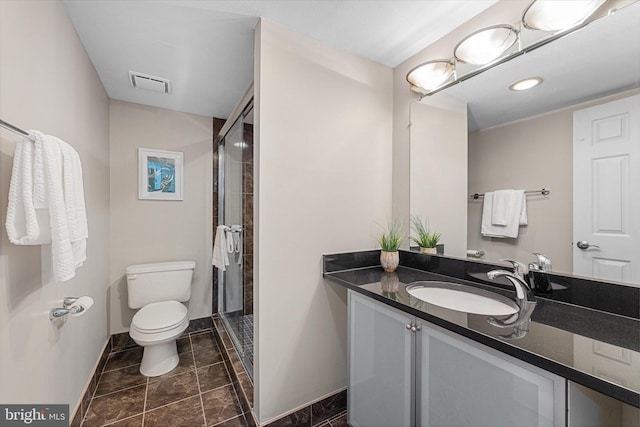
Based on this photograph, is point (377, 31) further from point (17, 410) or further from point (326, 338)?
point (17, 410)

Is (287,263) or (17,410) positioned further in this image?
(287,263)

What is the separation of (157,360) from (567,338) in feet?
8.13

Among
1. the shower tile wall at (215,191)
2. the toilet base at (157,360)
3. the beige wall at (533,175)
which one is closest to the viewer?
the beige wall at (533,175)

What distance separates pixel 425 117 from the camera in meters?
1.68

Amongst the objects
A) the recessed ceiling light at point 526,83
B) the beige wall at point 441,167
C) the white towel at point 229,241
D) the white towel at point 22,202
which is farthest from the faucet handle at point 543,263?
the white towel at point 229,241

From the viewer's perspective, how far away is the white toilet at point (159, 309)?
6.18 ft

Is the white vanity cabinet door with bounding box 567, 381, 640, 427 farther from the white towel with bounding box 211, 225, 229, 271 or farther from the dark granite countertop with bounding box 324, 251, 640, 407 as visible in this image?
the white towel with bounding box 211, 225, 229, 271

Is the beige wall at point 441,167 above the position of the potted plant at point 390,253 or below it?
above

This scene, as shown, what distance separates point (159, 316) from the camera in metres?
2.02

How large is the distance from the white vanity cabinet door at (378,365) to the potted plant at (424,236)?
1.91 feet

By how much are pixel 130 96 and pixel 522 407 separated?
315 centimetres

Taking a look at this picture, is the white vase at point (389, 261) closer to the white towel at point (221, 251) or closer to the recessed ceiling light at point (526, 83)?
the recessed ceiling light at point (526, 83)

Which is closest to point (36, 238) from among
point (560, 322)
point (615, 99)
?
point (560, 322)

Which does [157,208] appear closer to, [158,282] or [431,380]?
[158,282]
